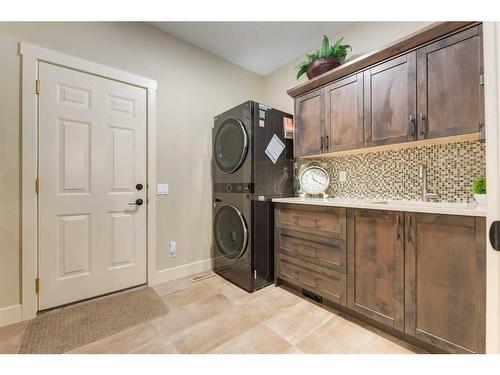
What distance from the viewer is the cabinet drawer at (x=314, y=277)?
1713mm

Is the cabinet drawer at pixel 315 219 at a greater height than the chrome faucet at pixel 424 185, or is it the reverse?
the chrome faucet at pixel 424 185

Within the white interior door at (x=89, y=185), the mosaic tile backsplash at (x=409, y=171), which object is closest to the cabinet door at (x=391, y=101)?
the mosaic tile backsplash at (x=409, y=171)

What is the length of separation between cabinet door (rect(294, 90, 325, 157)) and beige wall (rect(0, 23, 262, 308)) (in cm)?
104

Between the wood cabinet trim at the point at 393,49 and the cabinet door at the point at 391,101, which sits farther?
the cabinet door at the point at 391,101

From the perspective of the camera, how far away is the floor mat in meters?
1.43

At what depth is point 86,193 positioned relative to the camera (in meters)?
1.96

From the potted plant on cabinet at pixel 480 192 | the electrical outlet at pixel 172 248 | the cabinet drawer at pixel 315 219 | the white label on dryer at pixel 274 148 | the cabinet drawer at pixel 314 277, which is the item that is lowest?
the cabinet drawer at pixel 314 277

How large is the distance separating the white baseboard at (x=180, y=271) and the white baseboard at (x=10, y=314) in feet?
3.05

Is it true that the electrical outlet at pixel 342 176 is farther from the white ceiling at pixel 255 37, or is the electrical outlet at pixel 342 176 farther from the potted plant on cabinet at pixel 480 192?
the white ceiling at pixel 255 37

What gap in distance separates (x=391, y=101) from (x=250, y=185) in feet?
4.30

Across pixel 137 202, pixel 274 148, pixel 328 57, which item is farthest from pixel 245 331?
pixel 328 57

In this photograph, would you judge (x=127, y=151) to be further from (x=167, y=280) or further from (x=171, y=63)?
(x=167, y=280)

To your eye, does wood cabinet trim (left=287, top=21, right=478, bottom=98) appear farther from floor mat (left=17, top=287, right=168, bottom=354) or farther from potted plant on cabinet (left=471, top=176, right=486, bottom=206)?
floor mat (left=17, top=287, right=168, bottom=354)

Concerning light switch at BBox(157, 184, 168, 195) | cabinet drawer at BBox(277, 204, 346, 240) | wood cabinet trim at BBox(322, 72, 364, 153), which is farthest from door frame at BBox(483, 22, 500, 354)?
light switch at BBox(157, 184, 168, 195)
